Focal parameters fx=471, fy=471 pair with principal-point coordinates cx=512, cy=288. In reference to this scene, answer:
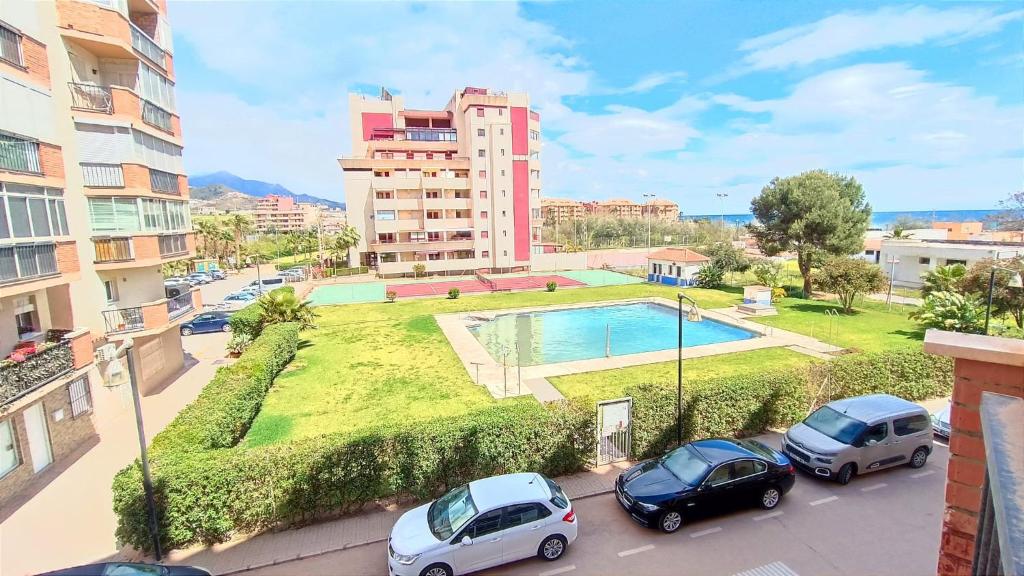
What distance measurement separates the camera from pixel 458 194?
5447 cm

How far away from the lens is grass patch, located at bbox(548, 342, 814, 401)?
1775cm

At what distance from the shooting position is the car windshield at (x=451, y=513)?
817cm

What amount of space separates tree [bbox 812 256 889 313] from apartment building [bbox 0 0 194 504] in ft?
112

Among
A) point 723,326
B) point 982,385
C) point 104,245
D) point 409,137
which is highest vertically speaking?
point 409,137

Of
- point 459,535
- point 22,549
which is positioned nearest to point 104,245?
point 22,549

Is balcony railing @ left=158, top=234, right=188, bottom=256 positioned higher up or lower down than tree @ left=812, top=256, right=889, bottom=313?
higher up

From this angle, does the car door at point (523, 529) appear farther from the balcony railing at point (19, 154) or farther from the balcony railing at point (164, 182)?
the balcony railing at point (164, 182)

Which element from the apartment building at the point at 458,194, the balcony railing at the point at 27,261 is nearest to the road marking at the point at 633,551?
the balcony railing at the point at 27,261

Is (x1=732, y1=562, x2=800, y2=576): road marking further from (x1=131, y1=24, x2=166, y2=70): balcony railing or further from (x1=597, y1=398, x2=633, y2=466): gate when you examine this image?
(x1=131, y1=24, x2=166, y2=70): balcony railing

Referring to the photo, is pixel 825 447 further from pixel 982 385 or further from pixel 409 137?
pixel 409 137

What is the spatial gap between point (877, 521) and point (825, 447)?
1702mm

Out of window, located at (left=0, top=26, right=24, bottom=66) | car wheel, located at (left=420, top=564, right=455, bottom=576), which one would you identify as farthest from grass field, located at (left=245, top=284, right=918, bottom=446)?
window, located at (left=0, top=26, right=24, bottom=66)

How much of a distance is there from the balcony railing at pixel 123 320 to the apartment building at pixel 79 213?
4 cm

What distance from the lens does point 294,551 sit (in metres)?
9.09
